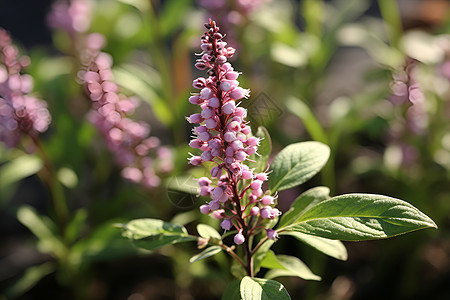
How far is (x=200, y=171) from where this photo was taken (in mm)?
1479

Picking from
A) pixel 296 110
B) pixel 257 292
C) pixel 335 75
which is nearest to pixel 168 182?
pixel 296 110

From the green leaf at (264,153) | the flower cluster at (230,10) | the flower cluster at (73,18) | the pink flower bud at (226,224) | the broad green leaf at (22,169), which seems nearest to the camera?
the pink flower bud at (226,224)

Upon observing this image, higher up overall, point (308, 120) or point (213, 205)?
point (213, 205)

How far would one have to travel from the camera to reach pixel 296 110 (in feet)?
5.01

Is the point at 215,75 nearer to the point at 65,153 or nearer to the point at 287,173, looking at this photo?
the point at 287,173

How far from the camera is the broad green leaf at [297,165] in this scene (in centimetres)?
94

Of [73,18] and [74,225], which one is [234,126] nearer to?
[74,225]

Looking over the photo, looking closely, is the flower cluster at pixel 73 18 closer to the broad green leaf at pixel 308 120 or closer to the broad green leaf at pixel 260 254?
the broad green leaf at pixel 308 120

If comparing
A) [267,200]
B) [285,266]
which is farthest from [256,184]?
[285,266]

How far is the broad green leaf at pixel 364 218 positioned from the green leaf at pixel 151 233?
256 millimetres

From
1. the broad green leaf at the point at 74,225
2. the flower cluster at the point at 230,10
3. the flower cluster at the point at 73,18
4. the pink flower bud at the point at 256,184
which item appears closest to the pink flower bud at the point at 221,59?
the pink flower bud at the point at 256,184

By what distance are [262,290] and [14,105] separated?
95 centimetres

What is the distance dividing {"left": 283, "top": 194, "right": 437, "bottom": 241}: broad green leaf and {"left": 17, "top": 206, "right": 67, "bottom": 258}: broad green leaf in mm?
1015

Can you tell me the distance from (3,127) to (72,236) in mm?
402
